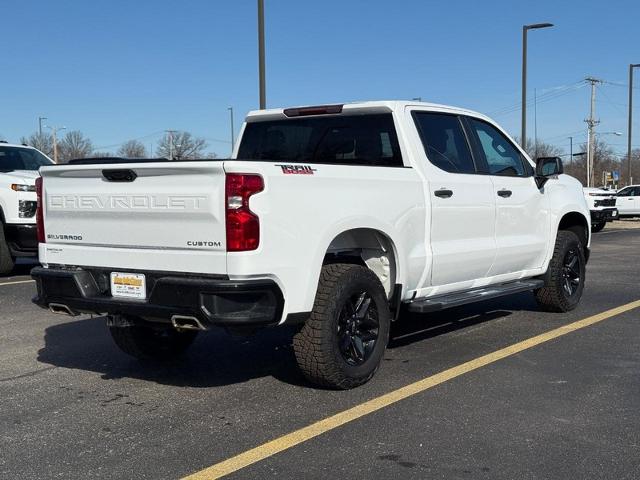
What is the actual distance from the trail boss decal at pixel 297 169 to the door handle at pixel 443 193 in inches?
56.6

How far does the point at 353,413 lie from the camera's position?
4.50 m

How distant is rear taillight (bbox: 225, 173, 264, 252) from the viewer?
4.20 m

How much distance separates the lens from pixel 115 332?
18.9 ft

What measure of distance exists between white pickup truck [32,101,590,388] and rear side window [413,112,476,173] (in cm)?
2

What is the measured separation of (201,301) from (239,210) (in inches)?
22.5

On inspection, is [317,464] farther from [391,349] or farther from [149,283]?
[391,349]

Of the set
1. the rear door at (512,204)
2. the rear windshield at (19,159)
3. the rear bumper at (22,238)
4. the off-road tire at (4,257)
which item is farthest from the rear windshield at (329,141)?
the rear windshield at (19,159)

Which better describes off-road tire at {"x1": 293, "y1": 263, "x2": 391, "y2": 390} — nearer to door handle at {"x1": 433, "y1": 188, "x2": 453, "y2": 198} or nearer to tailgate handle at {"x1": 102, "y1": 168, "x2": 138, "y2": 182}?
door handle at {"x1": 433, "y1": 188, "x2": 453, "y2": 198}

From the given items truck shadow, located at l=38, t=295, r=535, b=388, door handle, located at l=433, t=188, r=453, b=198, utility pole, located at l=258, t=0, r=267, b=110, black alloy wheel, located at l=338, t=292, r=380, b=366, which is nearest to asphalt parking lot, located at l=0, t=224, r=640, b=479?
truck shadow, located at l=38, t=295, r=535, b=388

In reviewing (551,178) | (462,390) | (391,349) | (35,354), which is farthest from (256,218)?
(551,178)

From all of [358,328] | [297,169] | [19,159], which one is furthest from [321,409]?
[19,159]

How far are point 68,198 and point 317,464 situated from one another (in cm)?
253

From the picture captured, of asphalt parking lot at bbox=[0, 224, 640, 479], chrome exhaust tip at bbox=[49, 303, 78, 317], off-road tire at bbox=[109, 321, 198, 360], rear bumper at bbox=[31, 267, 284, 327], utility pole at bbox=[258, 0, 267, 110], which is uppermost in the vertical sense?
utility pole at bbox=[258, 0, 267, 110]

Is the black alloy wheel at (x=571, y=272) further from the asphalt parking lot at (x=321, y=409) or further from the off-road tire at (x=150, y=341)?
the off-road tire at (x=150, y=341)
